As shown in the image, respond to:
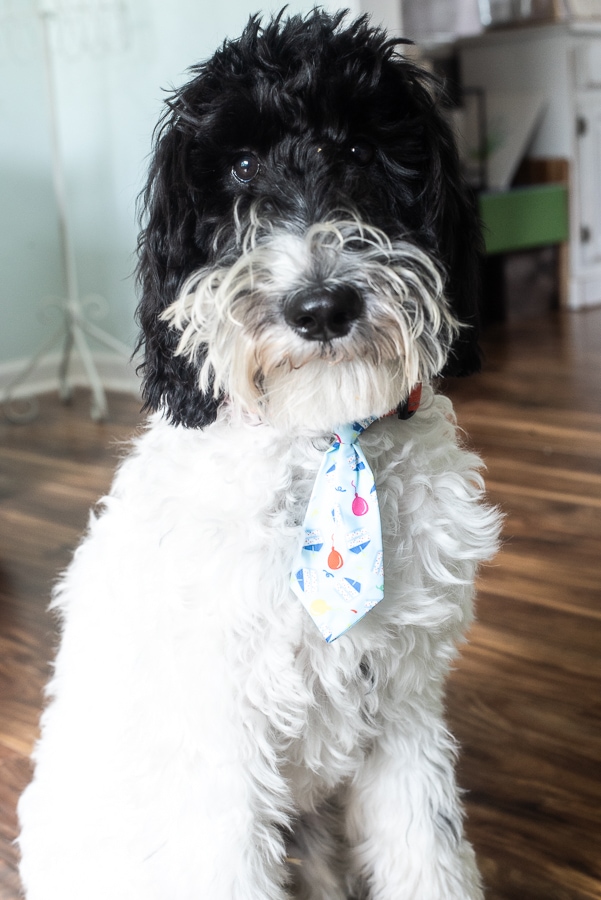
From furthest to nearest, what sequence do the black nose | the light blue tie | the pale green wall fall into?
1. the pale green wall
2. the light blue tie
3. the black nose

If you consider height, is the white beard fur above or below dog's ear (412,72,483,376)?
below

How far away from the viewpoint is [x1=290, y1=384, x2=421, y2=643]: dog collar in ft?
Answer: 3.43

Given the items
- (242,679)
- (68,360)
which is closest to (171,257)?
(242,679)

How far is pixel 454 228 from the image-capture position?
115 centimetres

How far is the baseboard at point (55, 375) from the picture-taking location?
433cm

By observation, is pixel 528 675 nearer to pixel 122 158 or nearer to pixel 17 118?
pixel 122 158

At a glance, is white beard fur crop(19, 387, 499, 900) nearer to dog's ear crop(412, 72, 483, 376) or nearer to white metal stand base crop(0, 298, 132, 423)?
dog's ear crop(412, 72, 483, 376)

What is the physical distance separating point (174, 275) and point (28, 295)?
352 cm

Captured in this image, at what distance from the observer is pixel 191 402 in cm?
112

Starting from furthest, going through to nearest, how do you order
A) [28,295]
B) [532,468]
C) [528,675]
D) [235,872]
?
1. [28,295]
2. [532,468]
3. [528,675]
4. [235,872]

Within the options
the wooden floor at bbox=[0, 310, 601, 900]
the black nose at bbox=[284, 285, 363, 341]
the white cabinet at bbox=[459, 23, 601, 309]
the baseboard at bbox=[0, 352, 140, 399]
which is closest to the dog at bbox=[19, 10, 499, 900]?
the black nose at bbox=[284, 285, 363, 341]

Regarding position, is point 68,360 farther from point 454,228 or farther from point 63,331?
point 454,228

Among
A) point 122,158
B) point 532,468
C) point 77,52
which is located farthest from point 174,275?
point 77,52

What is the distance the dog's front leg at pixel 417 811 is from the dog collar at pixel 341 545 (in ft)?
0.85
